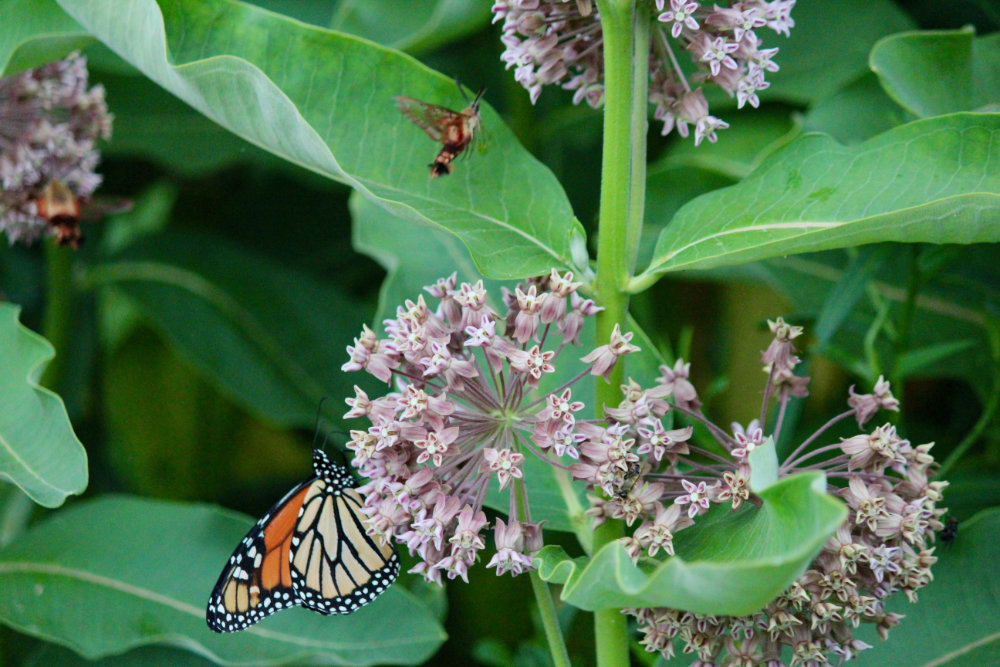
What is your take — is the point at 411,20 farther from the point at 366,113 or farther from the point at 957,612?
the point at 957,612

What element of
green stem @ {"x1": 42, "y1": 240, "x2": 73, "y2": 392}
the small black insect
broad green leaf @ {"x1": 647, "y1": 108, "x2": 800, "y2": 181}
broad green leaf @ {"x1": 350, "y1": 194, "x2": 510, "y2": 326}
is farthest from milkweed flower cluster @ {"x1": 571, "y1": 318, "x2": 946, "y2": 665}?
green stem @ {"x1": 42, "y1": 240, "x2": 73, "y2": 392}

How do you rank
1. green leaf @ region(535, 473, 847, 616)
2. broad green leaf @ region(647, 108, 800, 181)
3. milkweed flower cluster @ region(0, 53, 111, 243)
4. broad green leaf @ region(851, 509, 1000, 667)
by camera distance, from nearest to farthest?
green leaf @ region(535, 473, 847, 616), broad green leaf @ region(851, 509, 1000, 667), milkweed flower cluster @ region(0, 53, 111, 243), broad green leaf @ region(647, 108, 800, 181)

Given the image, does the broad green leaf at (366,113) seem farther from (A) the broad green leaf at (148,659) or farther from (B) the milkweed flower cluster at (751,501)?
(A) the broad green leaf at (148,659)

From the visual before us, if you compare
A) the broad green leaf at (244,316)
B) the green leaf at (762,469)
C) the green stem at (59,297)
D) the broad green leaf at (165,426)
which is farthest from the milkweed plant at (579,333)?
the broad green leaf at (165,426)

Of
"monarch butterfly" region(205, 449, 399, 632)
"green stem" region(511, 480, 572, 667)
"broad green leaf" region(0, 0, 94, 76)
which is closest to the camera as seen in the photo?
"green stem" region(511, 480, 572, 667)

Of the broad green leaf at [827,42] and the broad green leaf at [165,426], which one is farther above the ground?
the broad green leaf at [827,42]

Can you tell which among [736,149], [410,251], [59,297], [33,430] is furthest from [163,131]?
[736,149]

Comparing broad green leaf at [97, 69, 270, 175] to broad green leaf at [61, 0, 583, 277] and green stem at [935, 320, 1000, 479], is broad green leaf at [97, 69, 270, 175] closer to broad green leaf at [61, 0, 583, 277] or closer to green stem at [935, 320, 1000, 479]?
broad green leaf at [61, 0, 583, 277]
